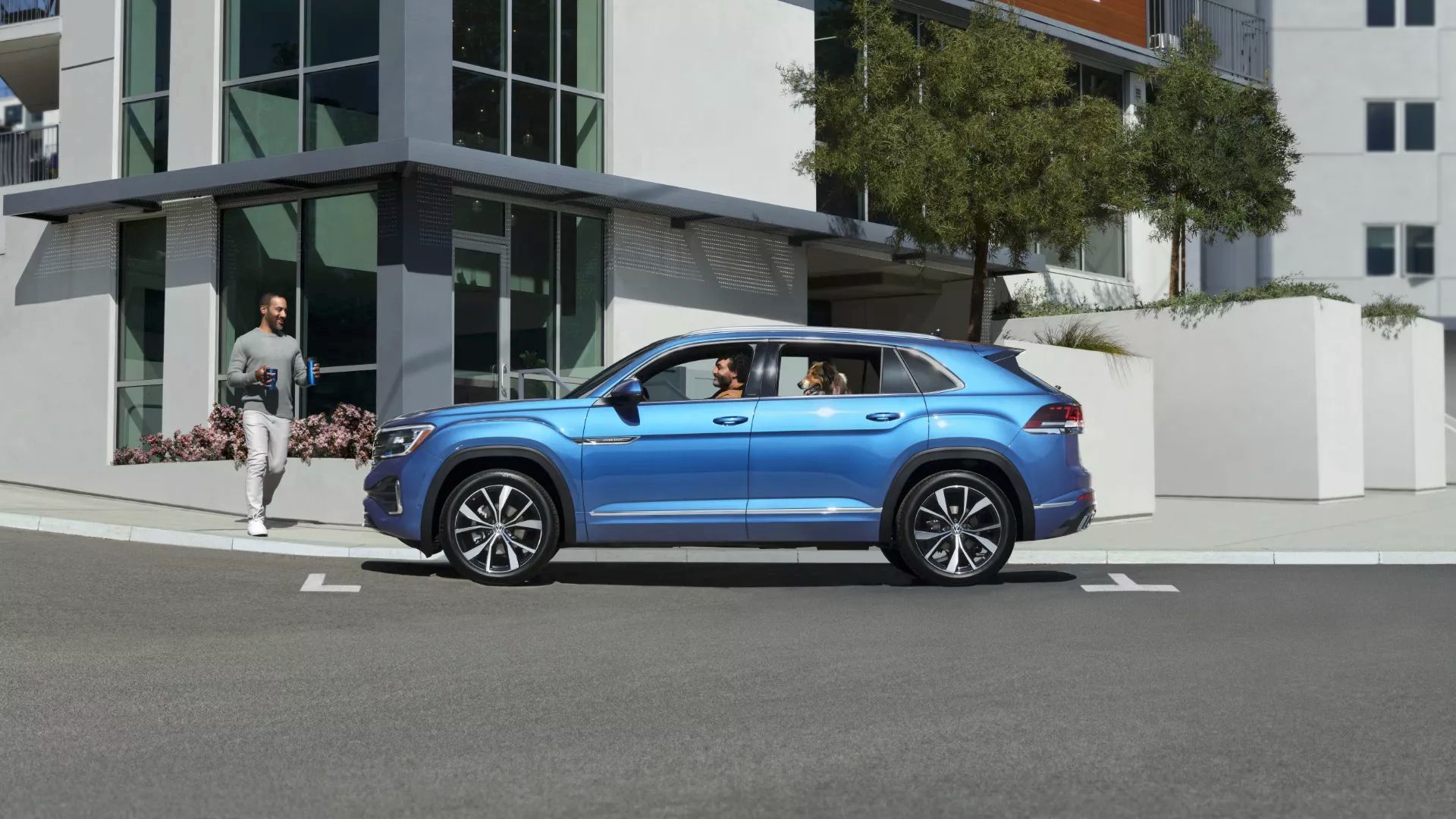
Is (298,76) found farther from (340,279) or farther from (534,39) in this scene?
(534,39)

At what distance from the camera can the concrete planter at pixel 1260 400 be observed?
2106cm

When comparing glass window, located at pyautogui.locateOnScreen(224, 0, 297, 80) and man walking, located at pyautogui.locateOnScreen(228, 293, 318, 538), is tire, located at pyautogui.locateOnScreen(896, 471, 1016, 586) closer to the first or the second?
man walking, located at pyautogui.locateOnScreen(228, 293, 318, 538)

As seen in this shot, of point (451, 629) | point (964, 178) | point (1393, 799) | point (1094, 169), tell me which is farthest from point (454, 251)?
point (1393, 799)

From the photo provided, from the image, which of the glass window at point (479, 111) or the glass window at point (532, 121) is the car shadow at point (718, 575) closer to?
the glass window at point (479, 111)

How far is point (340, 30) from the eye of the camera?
57.9 feet

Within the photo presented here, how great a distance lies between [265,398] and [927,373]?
19.4 ft

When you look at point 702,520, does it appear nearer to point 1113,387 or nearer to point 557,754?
point 557,754

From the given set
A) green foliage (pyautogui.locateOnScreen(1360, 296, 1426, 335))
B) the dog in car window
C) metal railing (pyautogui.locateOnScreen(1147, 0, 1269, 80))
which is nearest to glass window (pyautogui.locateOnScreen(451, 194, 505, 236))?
the dog in car window

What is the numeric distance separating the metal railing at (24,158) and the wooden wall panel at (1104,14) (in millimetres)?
14852

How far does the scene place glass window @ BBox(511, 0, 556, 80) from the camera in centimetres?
1816

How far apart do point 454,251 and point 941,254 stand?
7847 millimetres

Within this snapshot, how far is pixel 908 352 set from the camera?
11047 mm

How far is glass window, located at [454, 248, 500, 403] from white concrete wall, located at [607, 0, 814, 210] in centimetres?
215

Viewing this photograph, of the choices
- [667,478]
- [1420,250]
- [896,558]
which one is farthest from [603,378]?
[1420,250]
